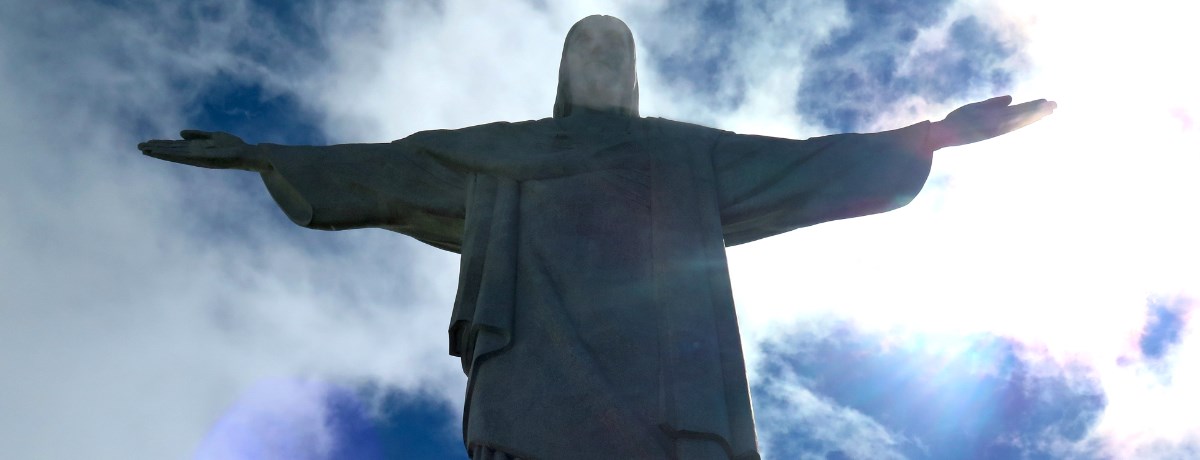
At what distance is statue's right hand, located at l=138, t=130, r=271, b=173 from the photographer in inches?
363

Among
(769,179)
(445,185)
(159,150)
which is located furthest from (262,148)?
(769,179)

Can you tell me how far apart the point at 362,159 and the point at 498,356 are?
2255 mm

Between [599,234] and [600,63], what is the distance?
202cm

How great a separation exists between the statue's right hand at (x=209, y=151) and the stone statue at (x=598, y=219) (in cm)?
1

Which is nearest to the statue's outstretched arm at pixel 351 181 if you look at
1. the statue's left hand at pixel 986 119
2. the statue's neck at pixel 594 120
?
the statue's neck at pixel 594 120

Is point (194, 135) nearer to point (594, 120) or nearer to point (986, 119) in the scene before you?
point (594, 120)

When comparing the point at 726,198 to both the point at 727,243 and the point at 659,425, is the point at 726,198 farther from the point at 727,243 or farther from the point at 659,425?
the point at 659,425

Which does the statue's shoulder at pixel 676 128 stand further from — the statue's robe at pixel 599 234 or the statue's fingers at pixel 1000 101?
the statue's fingers at pixel 1000 101

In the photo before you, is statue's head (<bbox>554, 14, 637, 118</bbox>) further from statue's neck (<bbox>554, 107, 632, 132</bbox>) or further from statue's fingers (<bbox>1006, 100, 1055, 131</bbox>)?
statue's fingers (<bbox>1006, 100, 1055, 131</bbox>)

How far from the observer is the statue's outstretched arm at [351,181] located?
919cm

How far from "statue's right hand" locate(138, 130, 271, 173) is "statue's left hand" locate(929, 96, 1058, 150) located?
4.58 meters

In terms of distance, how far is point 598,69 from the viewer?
9.96 m

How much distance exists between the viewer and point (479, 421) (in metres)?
7.43


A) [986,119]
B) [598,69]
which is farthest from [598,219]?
[986,119]
